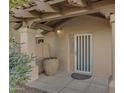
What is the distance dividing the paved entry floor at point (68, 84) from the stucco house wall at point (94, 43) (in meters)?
0.72

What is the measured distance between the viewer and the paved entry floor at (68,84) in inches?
219

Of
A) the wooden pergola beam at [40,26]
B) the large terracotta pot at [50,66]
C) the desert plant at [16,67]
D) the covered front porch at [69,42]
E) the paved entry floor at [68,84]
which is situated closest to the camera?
the desert plant at [16,67]

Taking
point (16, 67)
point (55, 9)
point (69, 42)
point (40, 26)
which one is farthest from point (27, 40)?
point (16, 67)

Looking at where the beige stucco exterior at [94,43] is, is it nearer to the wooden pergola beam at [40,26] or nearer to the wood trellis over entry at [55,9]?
the wooden pergola beam at [40,26]

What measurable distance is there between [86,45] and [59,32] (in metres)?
1.71

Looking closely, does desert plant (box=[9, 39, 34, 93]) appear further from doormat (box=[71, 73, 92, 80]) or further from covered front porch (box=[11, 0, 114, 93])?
doormat (box=[71, 73, 92, 80])

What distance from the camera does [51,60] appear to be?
A: 25.4ft

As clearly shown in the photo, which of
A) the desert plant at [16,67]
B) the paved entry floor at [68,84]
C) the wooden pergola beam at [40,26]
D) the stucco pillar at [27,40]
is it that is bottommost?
the paved entry floor at [68,84]

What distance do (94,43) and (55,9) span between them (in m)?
3.28

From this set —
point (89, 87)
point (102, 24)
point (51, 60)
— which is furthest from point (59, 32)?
point (89, 87)

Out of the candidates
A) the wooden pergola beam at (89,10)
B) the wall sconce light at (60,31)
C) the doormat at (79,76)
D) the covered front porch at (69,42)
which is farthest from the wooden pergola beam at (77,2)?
the wall sconce light at (60,31)

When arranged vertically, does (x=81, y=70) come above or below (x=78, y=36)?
below

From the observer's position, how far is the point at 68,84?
628 cm
